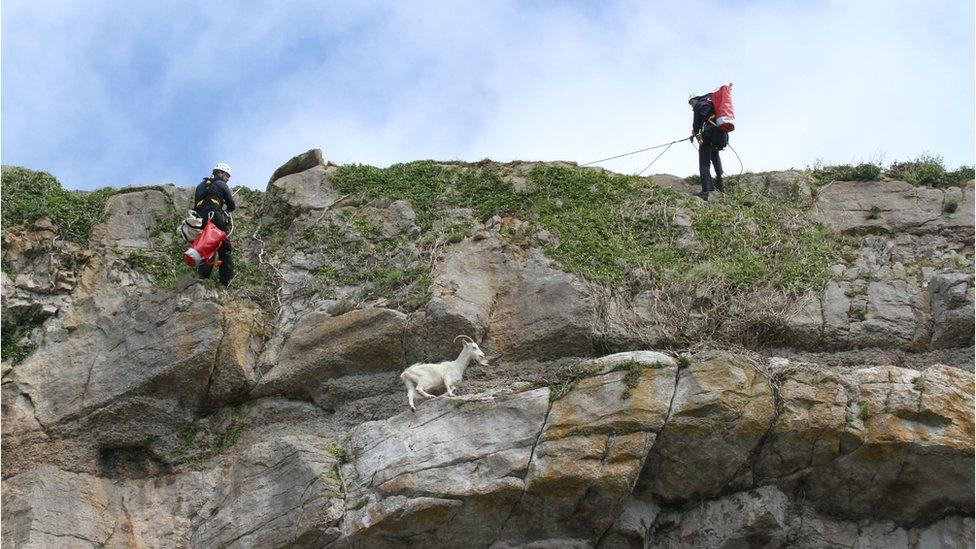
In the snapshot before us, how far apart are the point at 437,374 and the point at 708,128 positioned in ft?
21.8

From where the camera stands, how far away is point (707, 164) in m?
20.1

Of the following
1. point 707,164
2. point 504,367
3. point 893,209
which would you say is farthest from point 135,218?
point 893,209

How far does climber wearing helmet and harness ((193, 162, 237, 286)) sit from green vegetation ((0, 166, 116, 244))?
172 cm

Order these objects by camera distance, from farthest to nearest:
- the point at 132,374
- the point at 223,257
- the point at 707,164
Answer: the point at 707,164 → the point at 223,257 → the point at 132,374

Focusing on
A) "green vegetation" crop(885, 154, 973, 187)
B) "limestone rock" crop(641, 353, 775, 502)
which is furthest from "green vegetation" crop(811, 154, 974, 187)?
"limestone rock" crop(641, 353, 775, 502)

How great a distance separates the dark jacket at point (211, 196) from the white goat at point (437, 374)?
12.9 ft

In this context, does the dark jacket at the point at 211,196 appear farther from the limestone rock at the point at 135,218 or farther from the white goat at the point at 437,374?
the white goat at the point at 437,374

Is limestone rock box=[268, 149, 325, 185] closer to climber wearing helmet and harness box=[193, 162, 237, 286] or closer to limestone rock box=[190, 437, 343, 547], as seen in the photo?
climber wearing helmet and harness box=[193, 162, 237, 286]

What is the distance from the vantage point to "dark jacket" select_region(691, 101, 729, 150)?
66.0ft

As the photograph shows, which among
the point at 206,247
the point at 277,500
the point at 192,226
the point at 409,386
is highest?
the point at 192,226

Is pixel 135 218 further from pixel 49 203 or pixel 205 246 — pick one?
pixel 205 246

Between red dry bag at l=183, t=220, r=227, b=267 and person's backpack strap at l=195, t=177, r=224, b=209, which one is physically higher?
person's backpack strap at l=195, t=177, r=224, b=209

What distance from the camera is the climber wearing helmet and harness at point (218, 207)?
58.8 ft

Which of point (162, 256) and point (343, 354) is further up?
point (162, 256)
